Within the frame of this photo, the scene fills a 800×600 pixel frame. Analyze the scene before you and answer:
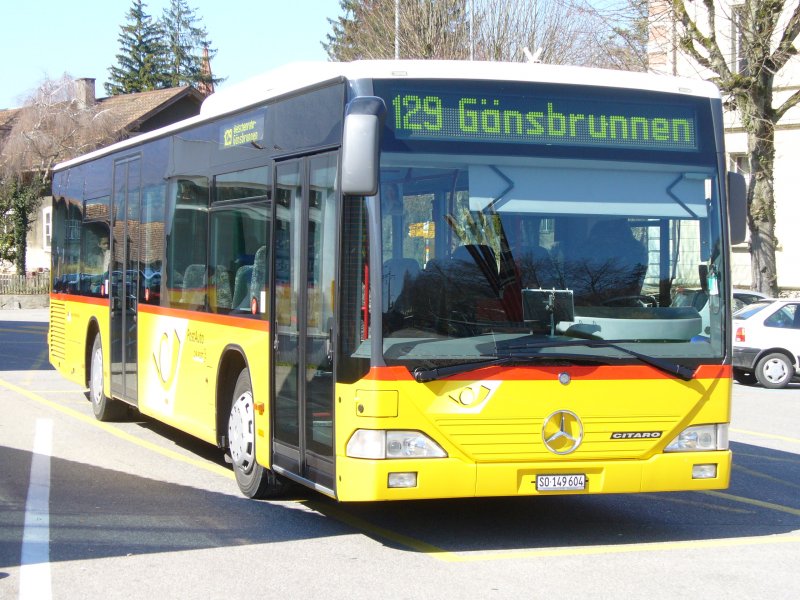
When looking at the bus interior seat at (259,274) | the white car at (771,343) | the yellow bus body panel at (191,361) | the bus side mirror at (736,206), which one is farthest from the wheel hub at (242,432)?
the white car at (771,343)

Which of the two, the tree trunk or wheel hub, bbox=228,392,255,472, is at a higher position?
the tree trunk

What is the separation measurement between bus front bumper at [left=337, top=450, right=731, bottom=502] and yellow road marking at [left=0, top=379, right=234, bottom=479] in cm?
353

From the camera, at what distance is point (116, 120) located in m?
56.9

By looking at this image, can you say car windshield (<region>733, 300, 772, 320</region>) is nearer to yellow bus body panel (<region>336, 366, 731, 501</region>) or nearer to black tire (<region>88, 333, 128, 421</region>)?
black tire (<region>88, 333, 128, 421</region>)

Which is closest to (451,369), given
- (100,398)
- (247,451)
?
(247,451)

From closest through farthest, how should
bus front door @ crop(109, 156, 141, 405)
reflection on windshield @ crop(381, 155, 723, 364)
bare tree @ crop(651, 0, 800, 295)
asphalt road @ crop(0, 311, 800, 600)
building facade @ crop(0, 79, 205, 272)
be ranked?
asphalt road @ crop(0, 311, 800, 600), reflection on windshield @ crop(381, 155, 723, 364), bus front door @ crop(109, 156, 141, 405), bare tree @ crop(651, 0, 800, 295), building facade @ crop(0, 79, 205, 272)

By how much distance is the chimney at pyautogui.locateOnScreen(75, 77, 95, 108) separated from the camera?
59.5 metres

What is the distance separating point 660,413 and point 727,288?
0.91m

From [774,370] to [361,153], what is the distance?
49.3 ft

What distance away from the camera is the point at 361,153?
23.5 feet

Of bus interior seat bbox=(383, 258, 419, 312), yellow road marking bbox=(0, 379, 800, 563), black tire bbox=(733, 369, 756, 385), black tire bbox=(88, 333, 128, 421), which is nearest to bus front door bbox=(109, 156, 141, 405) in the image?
black tire bbox=(88, 333, 128, 421)

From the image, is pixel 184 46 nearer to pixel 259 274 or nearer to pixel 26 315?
pixel 26 315

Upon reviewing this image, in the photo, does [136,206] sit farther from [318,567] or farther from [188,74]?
[188,74]

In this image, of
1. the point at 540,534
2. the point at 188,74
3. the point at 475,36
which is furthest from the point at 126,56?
the point at 540,534
